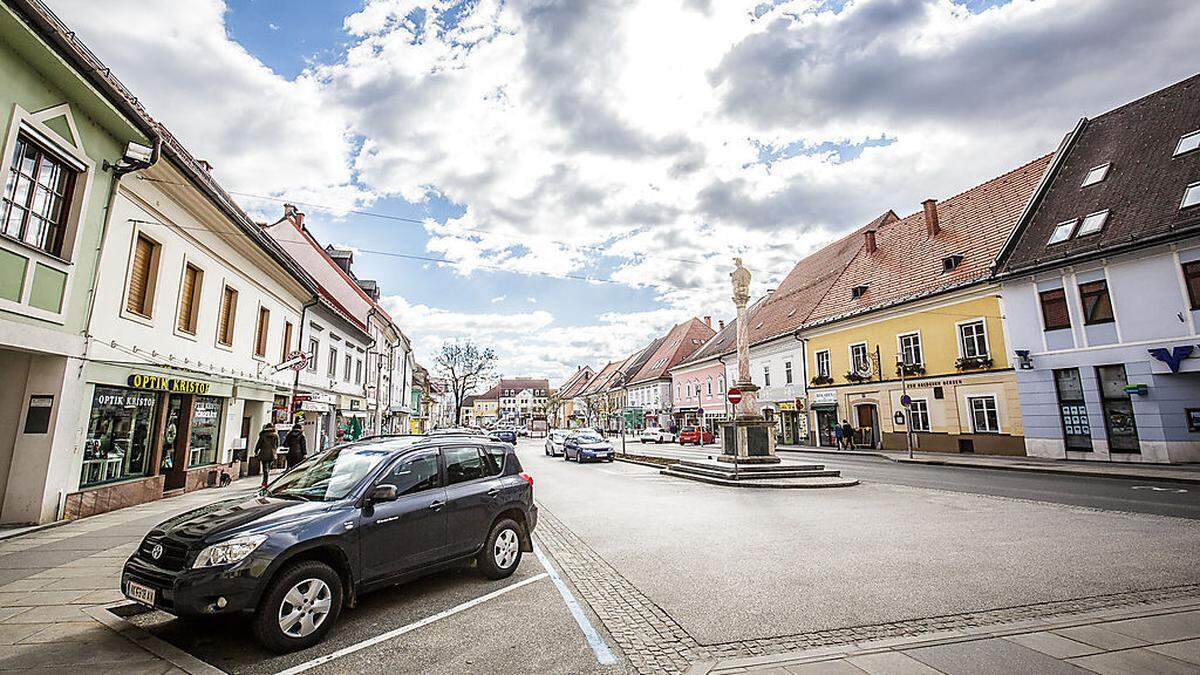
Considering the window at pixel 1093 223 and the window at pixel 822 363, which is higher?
the window at pixel 1093 223

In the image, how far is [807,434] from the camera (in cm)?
3534

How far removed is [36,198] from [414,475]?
796 centimetres

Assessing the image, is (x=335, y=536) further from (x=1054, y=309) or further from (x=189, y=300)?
(x=1054, y=309)

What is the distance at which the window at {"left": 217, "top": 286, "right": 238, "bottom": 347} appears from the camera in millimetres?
14910

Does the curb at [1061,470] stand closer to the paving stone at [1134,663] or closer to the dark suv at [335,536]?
the paving stone at [1134,663]

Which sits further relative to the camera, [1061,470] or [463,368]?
[463,368]

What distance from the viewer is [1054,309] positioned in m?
21.1

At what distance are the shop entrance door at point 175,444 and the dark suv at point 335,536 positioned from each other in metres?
8.74

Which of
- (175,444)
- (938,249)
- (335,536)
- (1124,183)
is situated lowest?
(335,536)

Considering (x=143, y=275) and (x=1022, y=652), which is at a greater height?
(x=143, y=275)

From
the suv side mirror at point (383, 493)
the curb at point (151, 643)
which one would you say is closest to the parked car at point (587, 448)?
the suv side mirror at point (383, 493)

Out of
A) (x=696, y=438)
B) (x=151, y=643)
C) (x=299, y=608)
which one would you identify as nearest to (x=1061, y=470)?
(x=299, y=608)

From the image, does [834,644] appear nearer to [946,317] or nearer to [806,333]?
[946,317]

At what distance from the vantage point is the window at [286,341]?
19516 mm
